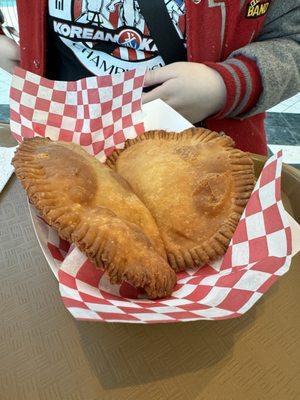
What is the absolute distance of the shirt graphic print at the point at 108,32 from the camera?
3.51 ft

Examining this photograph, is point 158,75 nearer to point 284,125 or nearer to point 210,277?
point 210,277

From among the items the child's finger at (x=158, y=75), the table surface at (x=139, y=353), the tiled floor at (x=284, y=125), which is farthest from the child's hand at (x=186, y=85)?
the tiled floor at (x=284, y=125)

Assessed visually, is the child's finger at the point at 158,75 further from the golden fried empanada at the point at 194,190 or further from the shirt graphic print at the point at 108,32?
the golden fried empanada at the point at 194,190

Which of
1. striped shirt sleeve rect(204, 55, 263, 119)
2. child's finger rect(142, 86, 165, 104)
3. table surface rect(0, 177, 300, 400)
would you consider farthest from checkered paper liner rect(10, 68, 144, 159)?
table surface rect(0, 177, 300, 400)

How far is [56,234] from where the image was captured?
2.57 ft

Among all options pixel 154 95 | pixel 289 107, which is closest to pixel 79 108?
pixel 154 95

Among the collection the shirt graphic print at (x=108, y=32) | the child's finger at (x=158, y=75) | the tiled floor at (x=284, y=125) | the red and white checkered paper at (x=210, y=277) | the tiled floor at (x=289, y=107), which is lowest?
the tiled floor at (x=284, y=125)

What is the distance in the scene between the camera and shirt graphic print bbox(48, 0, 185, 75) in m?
1.07

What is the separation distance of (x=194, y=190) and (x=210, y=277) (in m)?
0.19

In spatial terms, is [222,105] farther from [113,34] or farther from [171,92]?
[113,34]

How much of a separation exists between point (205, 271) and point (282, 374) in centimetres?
22

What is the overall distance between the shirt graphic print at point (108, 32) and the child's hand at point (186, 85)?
82mm

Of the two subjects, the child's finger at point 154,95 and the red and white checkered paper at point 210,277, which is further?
the child's finger at point 154,95

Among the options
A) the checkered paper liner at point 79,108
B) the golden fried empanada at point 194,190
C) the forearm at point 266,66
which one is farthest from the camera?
the forearm at point 266,66
